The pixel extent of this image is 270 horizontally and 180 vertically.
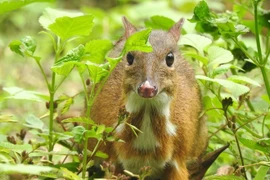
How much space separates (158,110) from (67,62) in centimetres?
95

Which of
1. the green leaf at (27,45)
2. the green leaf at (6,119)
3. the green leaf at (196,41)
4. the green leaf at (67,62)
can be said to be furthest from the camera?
the green leaf at (196,41)

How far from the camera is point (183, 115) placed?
5332mm

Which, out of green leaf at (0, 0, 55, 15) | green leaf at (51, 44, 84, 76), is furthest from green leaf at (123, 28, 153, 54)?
green leaf at (0, 0, 55, 15)

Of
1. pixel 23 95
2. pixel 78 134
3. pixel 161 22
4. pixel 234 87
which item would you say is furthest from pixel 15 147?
pixel 161 22

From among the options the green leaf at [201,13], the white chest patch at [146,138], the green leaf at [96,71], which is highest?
the green leaf at [201,13]

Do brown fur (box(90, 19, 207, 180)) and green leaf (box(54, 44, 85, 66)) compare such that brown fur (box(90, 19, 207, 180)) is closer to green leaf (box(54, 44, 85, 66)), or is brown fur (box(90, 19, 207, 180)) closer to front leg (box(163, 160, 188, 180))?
front leg (box(163, 160, 188, 180))

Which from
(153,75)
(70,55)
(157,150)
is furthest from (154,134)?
(70,55)

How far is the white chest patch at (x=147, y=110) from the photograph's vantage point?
489 centimetres

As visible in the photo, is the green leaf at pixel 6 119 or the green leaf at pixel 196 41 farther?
the green leaf at pixel 196 41

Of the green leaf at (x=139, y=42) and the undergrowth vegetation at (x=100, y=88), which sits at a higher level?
the green leaf at (x=139, y=42)

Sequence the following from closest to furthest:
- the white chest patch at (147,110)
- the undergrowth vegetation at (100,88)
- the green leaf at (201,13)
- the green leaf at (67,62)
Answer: the green leaf at (67,62)
the undergrowth vegetation at (100,88)
the white chest patch at (147,110)
the green leaf at (201,13)

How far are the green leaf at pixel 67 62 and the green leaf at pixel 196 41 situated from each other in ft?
3.97

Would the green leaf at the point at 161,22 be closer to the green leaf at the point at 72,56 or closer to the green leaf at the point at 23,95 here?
the green leaf at the point at 23,95

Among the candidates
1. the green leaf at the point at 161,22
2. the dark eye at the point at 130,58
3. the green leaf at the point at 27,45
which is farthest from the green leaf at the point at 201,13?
the green leaf at the point at 27,45
